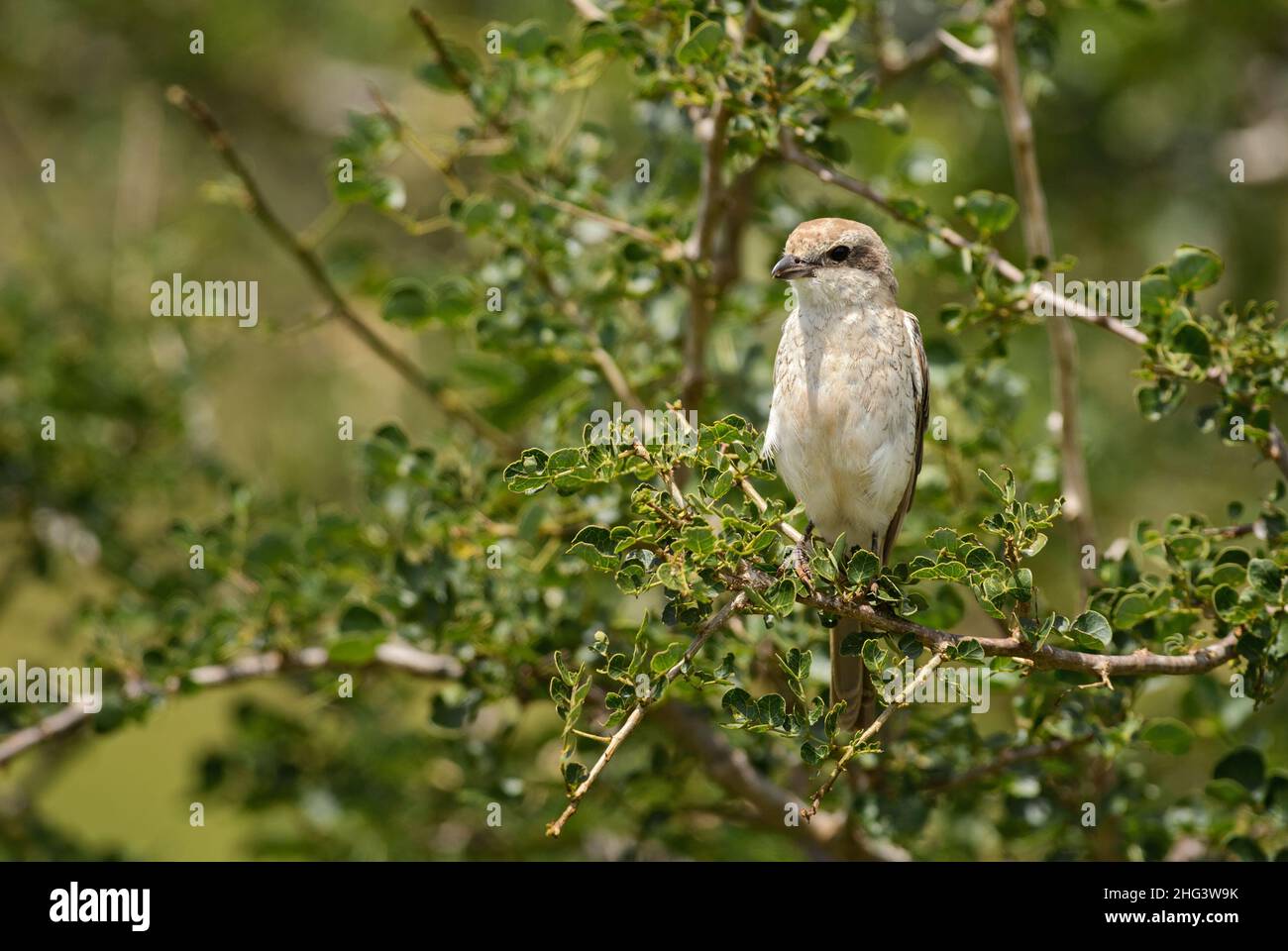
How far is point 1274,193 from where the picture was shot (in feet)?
20.5

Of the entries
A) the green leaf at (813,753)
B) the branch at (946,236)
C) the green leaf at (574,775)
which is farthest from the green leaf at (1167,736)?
the green leaf at (574,775)

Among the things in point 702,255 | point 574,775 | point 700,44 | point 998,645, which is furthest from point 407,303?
point 998,645

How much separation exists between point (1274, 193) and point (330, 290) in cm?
442

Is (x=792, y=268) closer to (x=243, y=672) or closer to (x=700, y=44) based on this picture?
(x=700, y=44)

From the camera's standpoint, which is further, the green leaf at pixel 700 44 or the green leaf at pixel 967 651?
the green leaf at pixel 700 44

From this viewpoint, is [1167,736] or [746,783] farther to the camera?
[746,783]

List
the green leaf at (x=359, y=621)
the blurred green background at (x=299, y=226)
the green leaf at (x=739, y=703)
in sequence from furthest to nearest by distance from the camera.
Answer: the blurred green background at (x=299, y=226) → the green leaf at (x=359, y=621) → the green leaf at (x=739, y=703)

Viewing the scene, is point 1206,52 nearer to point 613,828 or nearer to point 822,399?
point 822,399

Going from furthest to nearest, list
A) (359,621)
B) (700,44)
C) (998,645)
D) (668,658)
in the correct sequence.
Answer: (359,621), (700,44), (668,658), (998,645)

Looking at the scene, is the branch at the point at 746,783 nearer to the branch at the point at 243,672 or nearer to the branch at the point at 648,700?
the branch at the point at 243,672

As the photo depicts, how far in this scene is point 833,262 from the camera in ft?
11.4

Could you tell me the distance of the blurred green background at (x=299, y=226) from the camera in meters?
5.09

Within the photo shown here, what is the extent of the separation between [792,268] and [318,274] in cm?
129

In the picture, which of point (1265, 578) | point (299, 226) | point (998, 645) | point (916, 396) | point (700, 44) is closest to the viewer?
point (998, 645)
